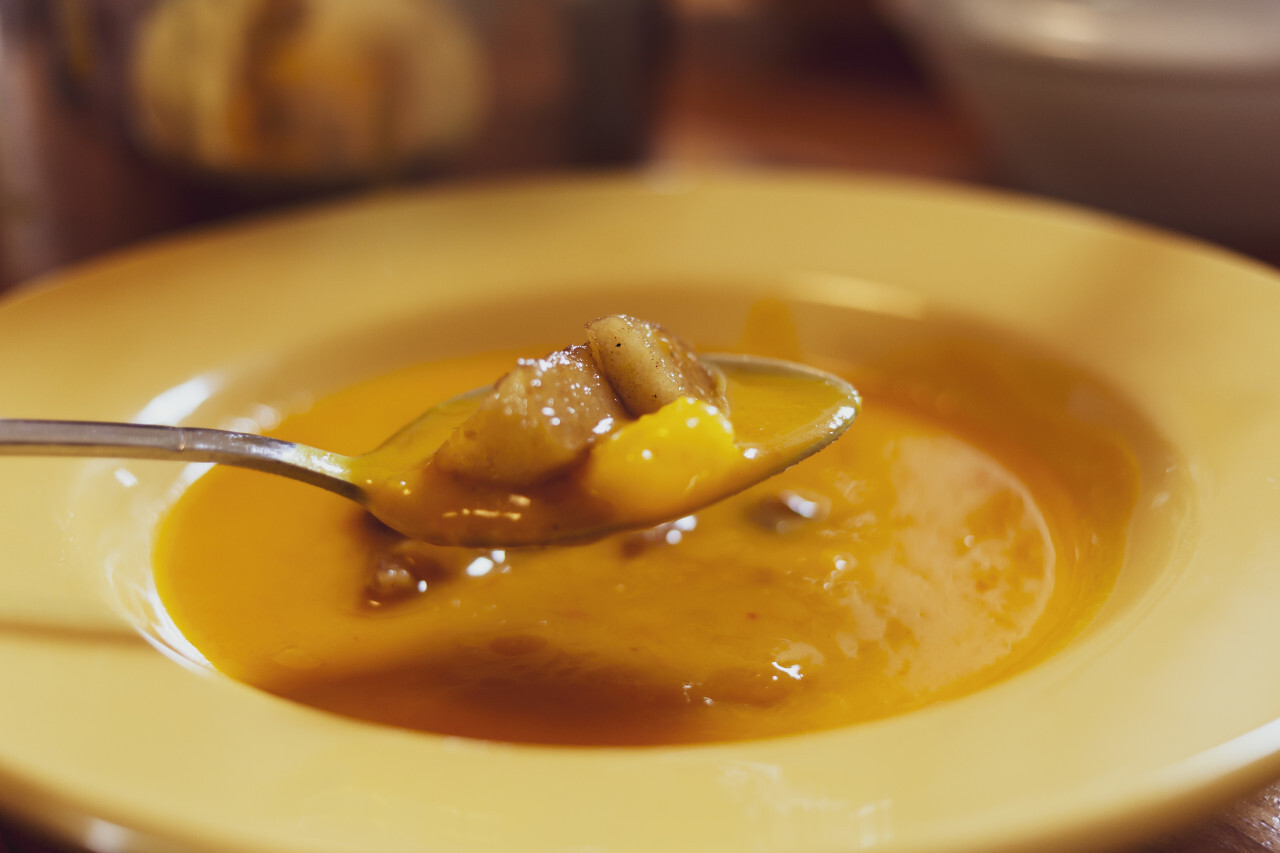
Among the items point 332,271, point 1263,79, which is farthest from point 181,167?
point 1263,79

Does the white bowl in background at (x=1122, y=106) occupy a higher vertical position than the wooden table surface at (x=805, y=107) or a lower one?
lower

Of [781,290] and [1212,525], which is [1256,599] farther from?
→ [781,290]

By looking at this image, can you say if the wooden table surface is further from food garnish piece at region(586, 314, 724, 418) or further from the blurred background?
food garnish piece at region(586, 314, 724, 418)

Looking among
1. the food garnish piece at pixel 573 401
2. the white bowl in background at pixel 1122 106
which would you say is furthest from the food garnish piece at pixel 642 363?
the white bowl in background at pixel 1122 106

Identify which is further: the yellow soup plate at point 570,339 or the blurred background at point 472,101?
the blurred background at point 472,101

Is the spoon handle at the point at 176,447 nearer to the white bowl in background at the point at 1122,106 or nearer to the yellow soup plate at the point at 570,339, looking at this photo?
the yellow soup plate at the point at 570,339

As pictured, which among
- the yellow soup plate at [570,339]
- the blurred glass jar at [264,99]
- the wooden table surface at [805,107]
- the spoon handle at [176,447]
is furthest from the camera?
the wooden table surface at [805,107]

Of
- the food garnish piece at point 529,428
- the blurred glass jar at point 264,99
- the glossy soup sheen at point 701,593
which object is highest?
the blurred glass jar at point 264,99

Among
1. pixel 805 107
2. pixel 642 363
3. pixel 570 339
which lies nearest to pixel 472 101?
pixel 570 339
